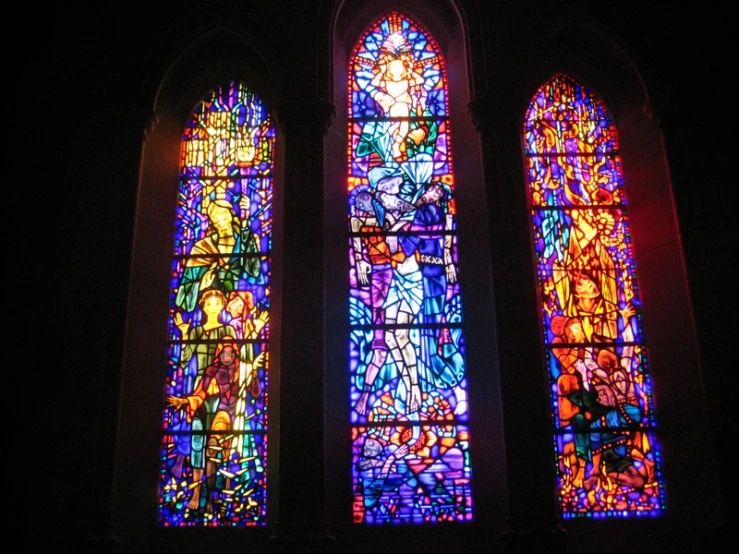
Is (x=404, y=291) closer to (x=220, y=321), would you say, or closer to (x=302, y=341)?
(x=302, y=341)

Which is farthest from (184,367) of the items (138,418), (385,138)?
(385,138)

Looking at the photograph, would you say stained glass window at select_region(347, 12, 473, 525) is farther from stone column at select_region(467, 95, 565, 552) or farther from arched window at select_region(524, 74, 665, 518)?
arched window at select_region(524, 74, 665, 518)

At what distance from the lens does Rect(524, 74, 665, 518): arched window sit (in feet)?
23.2

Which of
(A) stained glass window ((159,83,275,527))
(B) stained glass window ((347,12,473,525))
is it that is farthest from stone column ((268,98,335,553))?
(B) stained glass window ((347,12,473,525))

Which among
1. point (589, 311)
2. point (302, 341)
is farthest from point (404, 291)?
point (589, 311)

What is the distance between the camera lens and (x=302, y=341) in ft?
22.6

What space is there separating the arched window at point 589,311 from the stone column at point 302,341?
6.47 feet

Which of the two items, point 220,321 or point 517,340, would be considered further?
point 220,321

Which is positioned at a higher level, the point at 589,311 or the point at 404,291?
the point at 404,291

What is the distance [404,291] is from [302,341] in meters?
1.19

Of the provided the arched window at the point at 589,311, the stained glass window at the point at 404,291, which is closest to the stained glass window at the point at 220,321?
the stained glass window at the point at 404,291

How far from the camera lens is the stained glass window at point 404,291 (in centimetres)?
710

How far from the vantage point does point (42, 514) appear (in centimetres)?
652

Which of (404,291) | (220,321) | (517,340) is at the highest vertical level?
(404,291)
